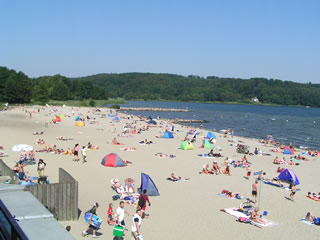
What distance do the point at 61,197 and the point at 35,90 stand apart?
279ft

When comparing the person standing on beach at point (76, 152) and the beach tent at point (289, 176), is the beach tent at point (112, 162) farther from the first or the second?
the beach tent at point (289, 176)

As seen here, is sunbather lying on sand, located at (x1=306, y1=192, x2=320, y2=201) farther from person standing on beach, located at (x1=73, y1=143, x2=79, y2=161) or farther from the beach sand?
person standing on beach, located at (x1=73, y1=143, x2=79, y2=161)

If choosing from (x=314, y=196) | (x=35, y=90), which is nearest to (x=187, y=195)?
(x=314, y=196)

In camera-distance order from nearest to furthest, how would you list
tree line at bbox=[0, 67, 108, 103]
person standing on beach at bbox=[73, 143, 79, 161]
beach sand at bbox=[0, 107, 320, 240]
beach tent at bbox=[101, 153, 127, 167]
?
beach sand at bbox=[0, 107, 320, 240], beach tent at bbox=[101, 153, 127, 167], person standing on beach at bbox=[73, 143, 79, 161], tree line at bbox=[0, 67, 108, 103]

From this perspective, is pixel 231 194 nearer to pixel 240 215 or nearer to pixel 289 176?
pixel 240 215

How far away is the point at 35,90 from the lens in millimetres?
89688

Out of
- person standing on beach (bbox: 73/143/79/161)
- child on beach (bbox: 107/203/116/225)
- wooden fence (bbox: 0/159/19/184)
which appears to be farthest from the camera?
person standing on beach (bbox: 73/143/79/161)

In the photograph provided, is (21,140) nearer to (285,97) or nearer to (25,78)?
(25,78)

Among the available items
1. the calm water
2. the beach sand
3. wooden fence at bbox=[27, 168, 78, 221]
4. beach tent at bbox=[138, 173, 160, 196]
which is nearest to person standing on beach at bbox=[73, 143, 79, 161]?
the beach sand

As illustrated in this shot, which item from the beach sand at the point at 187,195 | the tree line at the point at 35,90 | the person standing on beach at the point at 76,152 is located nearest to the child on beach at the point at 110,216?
the beach sand at the point at 187,195

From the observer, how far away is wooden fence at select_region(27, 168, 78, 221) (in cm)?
979

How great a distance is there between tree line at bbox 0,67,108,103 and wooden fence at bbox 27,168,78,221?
73.3m

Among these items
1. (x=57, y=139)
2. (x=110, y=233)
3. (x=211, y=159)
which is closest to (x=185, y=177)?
(x=211, y=159)

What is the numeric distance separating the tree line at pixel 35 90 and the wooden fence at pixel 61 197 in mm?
73312
